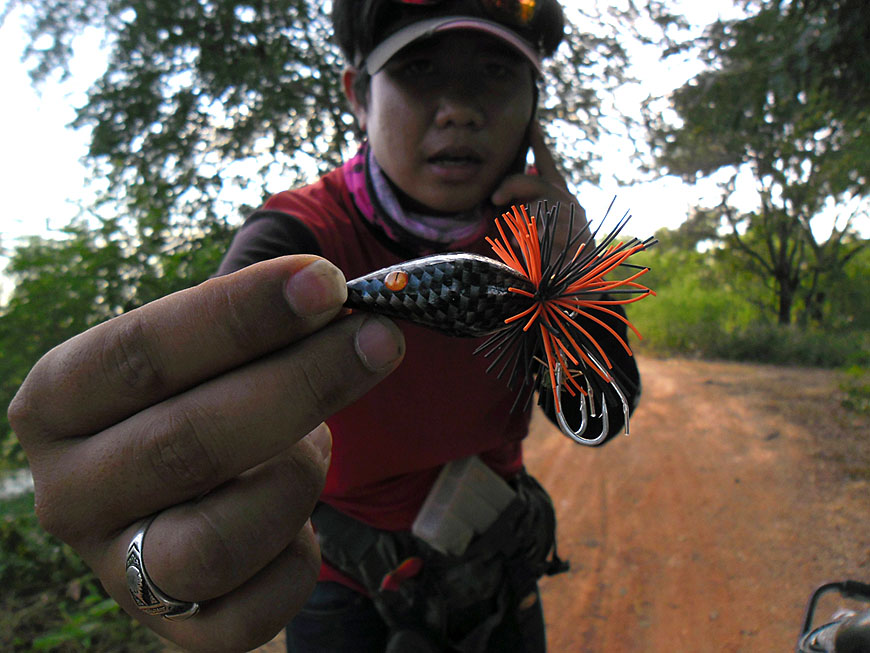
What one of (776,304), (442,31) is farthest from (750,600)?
(776,304)

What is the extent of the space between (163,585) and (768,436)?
478cm

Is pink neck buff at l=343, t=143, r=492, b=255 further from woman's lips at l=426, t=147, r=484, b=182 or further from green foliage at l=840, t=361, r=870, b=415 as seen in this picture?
green foliage at l=840, t=361, r=870, b=415

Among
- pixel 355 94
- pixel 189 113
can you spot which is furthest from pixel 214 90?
pixel 355 94

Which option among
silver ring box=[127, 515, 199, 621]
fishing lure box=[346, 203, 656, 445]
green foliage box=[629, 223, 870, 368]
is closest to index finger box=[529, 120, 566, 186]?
fishing lure box=[346, 203, 656, 445]

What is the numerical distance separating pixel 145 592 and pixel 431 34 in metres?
1.58

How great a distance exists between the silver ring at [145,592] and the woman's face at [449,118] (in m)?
1.15

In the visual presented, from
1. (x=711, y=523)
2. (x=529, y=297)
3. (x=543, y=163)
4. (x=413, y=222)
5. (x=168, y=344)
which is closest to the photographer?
(x=168, y=344)

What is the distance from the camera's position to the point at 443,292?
0.91 m

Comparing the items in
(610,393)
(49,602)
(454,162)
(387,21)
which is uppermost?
(387,21)

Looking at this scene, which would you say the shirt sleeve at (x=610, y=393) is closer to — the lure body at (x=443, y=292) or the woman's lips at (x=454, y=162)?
the lure body at (x=443, y=292)

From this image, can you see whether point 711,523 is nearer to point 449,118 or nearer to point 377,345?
point 449,118

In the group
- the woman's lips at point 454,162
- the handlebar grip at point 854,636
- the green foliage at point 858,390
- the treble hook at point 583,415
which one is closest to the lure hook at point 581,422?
the treble hook at point 583,415

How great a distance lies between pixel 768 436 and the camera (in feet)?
14.0

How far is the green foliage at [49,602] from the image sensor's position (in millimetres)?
2977
